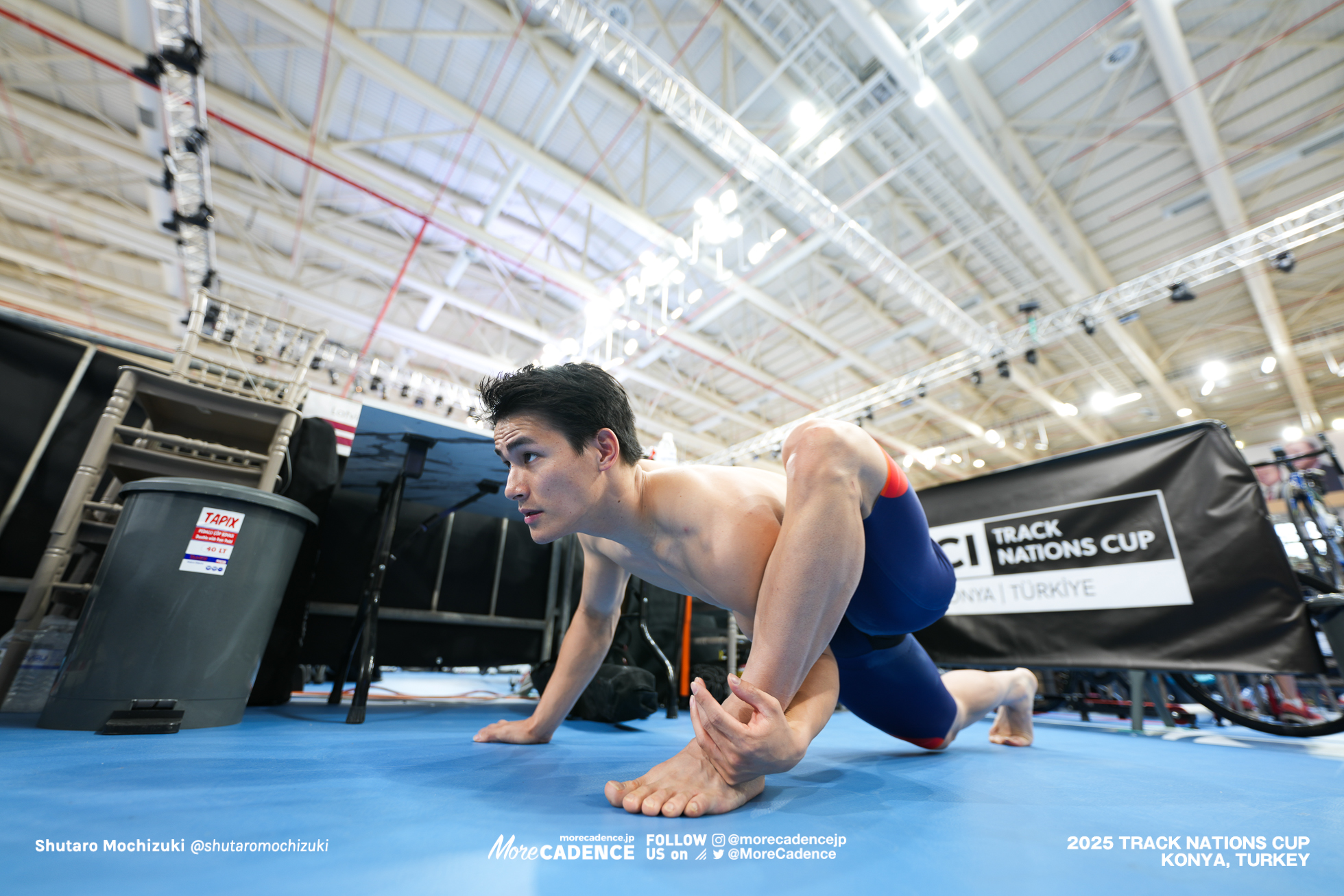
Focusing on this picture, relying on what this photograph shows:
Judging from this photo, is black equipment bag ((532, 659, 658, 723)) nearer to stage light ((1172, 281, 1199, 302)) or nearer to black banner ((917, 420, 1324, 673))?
black banner ((917, 420, 1324, 673))

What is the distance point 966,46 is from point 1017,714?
160 inches

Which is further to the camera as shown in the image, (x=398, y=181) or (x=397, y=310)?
(x=397, y=310)

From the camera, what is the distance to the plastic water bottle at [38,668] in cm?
148

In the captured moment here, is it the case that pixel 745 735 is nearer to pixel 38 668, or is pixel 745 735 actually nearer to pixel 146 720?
pixel 146 720

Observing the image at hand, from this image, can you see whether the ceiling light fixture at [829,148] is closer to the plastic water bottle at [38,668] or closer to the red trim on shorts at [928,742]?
the red trim on shorts at [928,742]

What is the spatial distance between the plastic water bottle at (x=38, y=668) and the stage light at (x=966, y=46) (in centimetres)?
522

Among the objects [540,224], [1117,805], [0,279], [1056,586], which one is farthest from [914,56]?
[0,279]

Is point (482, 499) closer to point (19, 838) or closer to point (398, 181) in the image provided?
point (19, 838)

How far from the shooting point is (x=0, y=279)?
755 cm

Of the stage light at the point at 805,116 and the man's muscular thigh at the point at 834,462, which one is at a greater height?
the stage light at the point at 805,116

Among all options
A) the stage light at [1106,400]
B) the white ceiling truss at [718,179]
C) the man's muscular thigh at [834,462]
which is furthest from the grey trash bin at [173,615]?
the stage light at [1106,400]

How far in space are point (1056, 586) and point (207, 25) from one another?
7176 millimetres

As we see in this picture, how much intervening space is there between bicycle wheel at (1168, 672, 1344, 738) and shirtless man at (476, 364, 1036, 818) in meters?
1.87

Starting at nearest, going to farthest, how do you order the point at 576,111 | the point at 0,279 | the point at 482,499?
the point at 482,499, the point at 576,111, the point at 0,279
